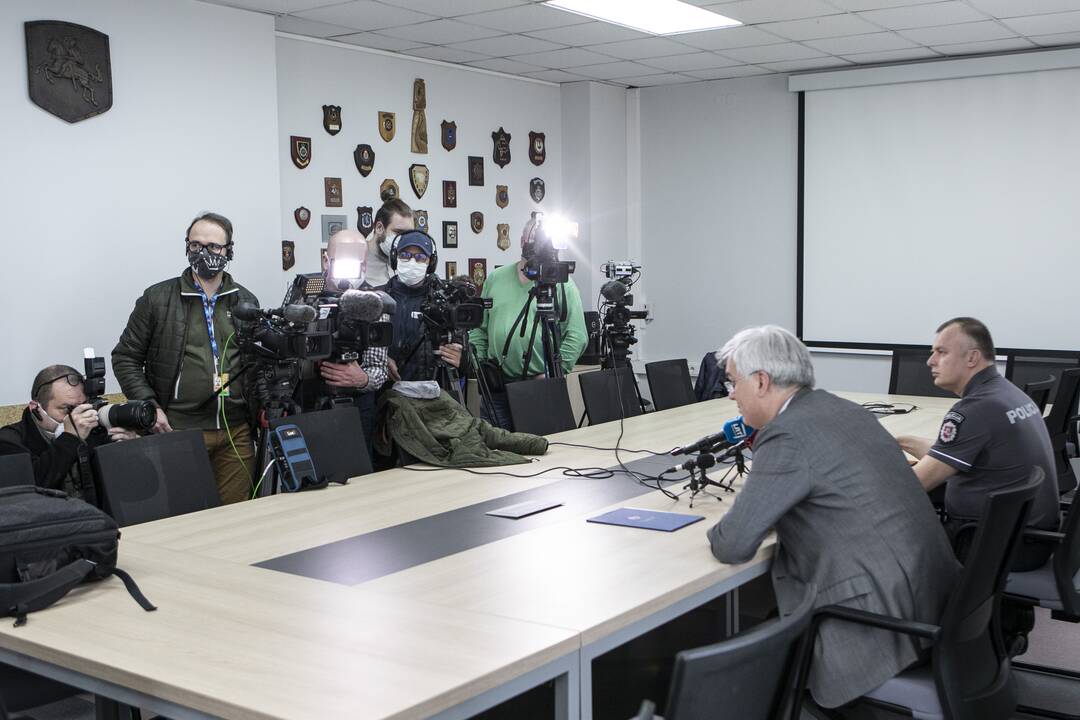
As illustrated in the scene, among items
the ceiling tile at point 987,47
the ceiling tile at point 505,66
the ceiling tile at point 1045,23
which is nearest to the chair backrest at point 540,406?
the ceiling tile at point 505,66

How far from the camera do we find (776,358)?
266cm

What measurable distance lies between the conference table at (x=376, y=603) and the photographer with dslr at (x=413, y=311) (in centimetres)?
103

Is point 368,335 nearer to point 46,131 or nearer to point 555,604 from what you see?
point 555,604

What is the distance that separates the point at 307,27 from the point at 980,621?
5.23 metres

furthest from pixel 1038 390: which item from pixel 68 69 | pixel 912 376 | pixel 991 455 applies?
pixel 68 69

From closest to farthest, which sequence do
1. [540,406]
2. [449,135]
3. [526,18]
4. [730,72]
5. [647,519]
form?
[647,519] < [540,406] < [526,18] < [449,135] < [730,72]

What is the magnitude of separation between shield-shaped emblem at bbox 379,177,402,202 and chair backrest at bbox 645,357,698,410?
7.56 feet

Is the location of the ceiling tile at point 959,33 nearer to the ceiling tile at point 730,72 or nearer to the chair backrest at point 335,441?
the ceiling tile at point 730,72

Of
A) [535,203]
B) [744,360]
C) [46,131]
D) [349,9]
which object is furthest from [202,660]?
[535,203]

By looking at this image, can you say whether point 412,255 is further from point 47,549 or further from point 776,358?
point 47,549

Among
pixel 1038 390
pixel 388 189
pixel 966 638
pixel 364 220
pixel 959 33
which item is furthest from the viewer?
pixel 388 189

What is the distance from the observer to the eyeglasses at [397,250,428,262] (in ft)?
14.4

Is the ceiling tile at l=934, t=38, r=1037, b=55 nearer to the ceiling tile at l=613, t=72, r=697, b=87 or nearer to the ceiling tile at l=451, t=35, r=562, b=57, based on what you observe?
the ceiling tile at l=613, t=72, r=697, b=87

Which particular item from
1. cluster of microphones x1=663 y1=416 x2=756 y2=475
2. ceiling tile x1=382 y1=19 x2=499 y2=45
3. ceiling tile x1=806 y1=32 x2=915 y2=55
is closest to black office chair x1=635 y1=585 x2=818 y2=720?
cluster of microphones x1=663 y1=416 x2=756 y2=475
